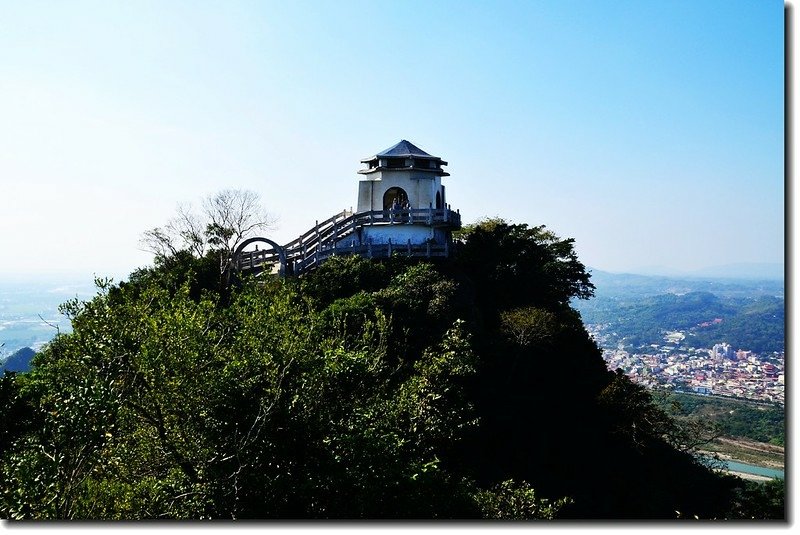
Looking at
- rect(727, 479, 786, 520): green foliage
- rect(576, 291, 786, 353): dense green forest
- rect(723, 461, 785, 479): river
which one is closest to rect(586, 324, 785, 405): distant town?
rect(576, 291, 786, 353): dense green forest

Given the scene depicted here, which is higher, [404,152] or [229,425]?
[404,152]

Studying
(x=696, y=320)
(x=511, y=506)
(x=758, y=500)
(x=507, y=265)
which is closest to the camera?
(x=511, y=506)

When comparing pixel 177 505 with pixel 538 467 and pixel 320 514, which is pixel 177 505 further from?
pixel 538 467

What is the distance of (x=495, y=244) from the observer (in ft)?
86.9

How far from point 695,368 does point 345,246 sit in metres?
20.0

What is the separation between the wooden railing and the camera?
22.6m

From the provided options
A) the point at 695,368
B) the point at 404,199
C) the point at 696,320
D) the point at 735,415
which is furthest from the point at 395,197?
the point at 696,320

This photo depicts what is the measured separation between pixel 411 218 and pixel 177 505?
17.1 meters

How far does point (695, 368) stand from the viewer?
3156 centimetres

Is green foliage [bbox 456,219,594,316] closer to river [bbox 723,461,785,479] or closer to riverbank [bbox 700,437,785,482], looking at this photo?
riverbank [bbox 700,437,785,482]

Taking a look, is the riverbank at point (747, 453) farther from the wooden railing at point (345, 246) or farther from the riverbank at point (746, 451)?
the wooden railing at point (345, 246)

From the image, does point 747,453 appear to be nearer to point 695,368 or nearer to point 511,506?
point 695,368

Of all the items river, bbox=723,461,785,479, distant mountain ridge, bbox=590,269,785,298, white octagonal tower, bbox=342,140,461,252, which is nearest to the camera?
white octagonal tower, bbox=342,140,461,252

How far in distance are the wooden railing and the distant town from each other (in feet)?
34.7
